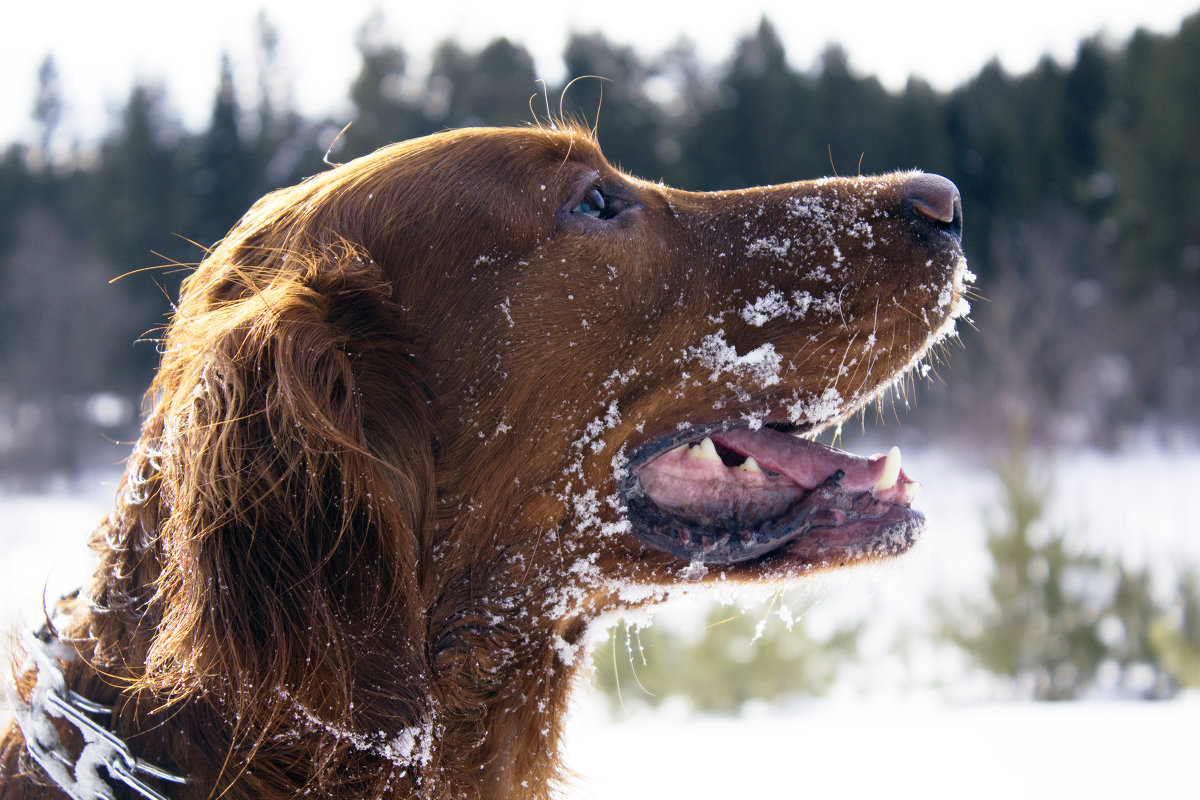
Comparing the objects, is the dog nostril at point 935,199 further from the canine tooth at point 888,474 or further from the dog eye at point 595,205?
the dog eye at point 595,205

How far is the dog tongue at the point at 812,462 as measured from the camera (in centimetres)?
193

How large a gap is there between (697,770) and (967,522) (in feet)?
33.4

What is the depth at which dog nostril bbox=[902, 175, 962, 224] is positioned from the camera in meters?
1.98

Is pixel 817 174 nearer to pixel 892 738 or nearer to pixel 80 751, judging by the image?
pixel 892 738

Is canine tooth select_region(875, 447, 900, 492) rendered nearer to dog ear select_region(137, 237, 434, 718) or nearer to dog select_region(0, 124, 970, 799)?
dog select_region(0, 124, 970, 799)

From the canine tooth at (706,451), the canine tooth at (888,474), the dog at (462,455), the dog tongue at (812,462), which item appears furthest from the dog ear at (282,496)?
the canine tooth at (888,474)

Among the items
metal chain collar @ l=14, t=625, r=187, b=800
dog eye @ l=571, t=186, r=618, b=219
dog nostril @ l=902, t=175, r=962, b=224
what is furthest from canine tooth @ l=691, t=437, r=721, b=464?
metal chain collar @ l=14, t=625, r=187, b=800

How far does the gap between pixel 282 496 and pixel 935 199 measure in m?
1.55

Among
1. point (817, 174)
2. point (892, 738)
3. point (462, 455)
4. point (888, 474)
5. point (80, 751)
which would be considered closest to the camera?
point (80, 751)

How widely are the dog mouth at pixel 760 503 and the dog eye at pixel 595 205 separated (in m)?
0.54

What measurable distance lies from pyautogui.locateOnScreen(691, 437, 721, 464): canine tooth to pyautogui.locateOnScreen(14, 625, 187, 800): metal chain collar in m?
1.17

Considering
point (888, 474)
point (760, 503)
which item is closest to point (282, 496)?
point (760, 503)

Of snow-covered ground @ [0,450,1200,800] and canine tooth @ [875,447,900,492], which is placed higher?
canine tooth @ [875,447,900,492]

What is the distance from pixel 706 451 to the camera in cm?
192
